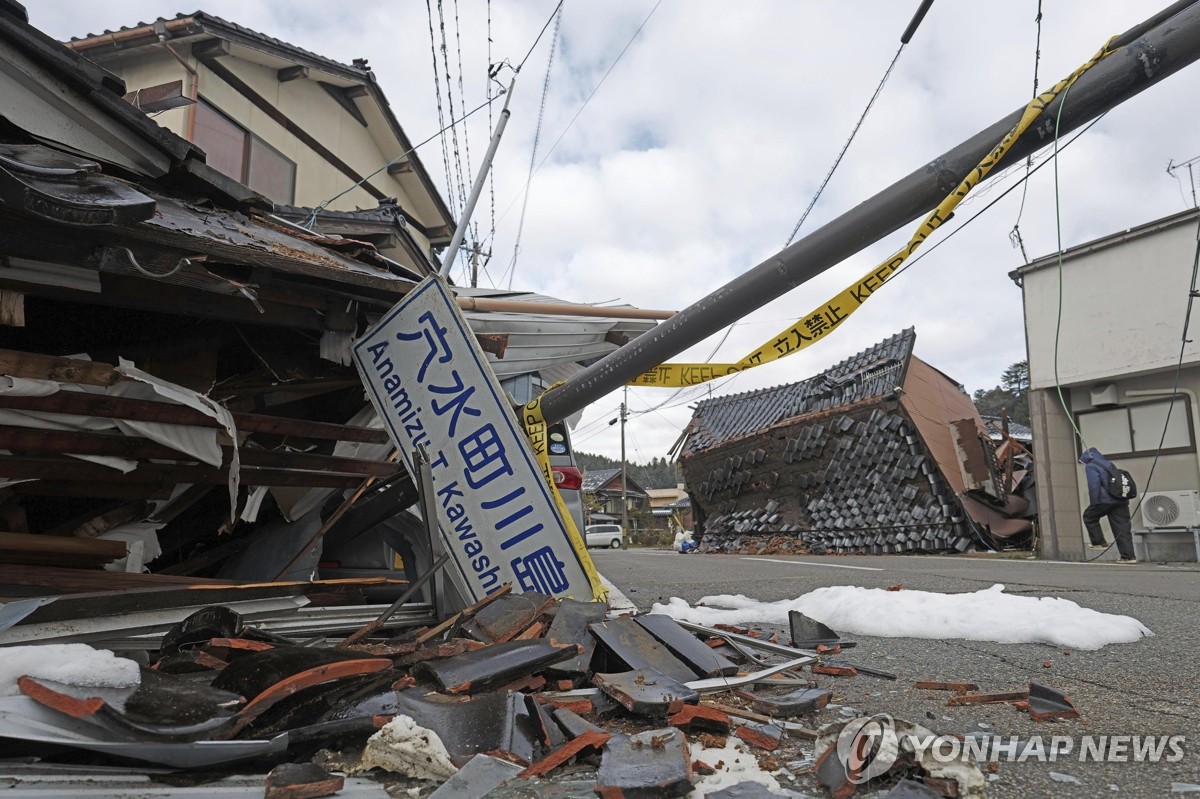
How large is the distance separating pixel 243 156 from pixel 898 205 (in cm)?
1214

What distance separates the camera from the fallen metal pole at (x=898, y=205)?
3010mm

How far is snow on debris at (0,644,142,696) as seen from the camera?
5.78 feet

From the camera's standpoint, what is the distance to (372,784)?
174 cm

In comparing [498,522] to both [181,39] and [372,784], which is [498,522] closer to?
[372,784]

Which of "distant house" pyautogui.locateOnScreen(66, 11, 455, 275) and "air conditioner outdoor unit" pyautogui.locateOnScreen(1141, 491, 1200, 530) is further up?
"distant house" pyautogui.locateOnScreen(66, 11, 455, 275)

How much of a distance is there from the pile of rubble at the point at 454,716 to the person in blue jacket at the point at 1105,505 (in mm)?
11027

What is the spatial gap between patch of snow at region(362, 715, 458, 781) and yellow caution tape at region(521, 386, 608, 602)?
1.88 meters

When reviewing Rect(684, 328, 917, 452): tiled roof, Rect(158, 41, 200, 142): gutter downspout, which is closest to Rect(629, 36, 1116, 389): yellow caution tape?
Rect(158, 41, 200, 142): gutter downspout

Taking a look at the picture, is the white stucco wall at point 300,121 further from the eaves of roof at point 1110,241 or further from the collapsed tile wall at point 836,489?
the eaves of roof at point 1110,241

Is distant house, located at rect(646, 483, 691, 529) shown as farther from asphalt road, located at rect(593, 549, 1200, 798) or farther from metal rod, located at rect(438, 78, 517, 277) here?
asphalt road, located at rect(593, 549, 1200, 798)

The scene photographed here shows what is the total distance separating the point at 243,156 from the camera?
12297 millimetres

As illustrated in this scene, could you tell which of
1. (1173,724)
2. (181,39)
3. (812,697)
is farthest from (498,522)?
(181,39)

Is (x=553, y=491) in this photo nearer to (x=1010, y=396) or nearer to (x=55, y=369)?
(x=55, y=369)

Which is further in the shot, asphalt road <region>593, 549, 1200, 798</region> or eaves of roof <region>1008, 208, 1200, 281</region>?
eaves of roof <region>1008, 208, 1200, 281</region>
